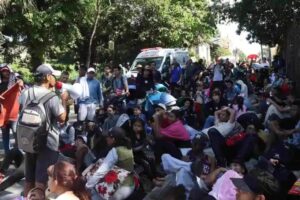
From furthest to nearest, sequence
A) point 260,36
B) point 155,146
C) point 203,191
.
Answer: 1. point 260,36
2. point 155,146
3. point 203,191

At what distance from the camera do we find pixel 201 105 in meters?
11.3

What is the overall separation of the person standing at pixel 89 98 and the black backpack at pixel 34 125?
4.28 m

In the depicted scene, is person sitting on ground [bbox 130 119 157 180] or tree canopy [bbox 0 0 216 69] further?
tree canopy [bbox 0 0 216 69]

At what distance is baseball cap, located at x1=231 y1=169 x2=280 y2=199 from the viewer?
12.8 ft

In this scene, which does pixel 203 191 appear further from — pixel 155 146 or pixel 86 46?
pixel 86 46

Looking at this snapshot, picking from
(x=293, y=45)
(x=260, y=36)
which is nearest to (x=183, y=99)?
(x=293, y=45)

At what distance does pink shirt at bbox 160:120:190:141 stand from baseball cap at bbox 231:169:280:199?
126 inches

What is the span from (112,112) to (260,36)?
10760 mm

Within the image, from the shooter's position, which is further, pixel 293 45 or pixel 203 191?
pixel 293 45

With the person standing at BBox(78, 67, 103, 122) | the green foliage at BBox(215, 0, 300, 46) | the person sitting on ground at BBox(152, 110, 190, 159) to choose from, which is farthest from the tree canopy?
the person sitting on ground at BBox(152, 110, 190, 159)

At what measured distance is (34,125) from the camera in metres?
5.35

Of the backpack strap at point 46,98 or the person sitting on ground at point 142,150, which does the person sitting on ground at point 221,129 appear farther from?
the backpack strap at point 46,98

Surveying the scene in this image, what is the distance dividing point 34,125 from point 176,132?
127 inches

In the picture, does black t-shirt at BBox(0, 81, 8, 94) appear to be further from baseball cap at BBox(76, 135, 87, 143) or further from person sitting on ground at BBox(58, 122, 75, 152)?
baseball cap at BBox(76, 135, 87, 143)
